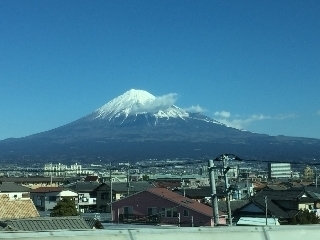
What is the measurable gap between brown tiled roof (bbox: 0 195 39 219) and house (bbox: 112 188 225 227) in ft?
20.6

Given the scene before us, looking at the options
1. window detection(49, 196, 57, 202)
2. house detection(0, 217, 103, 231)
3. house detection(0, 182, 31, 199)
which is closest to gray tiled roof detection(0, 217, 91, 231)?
house detection(0, 217, 103, 231)

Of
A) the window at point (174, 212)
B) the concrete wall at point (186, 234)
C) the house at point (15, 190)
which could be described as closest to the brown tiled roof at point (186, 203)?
the window at point (174, 212)

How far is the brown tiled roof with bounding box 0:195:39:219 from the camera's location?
13514 mm

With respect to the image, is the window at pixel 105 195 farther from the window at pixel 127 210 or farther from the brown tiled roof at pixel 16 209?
the brown tiled roof at pixel 16 209

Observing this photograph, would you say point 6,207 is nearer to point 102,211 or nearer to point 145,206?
point 145,206

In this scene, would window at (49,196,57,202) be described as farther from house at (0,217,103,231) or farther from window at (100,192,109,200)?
house at (0,217,103,231)

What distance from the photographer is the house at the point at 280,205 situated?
19312mm

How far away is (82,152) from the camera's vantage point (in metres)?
166

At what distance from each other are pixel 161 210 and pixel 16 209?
8.40 meters

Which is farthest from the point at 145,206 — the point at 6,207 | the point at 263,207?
the point at 6,207

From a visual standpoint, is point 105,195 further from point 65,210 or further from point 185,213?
point 185,213

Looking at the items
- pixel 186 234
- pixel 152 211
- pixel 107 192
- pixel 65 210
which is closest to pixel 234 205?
pixel 152 211

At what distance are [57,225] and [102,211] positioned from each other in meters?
22.2

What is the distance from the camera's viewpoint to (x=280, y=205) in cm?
2139
